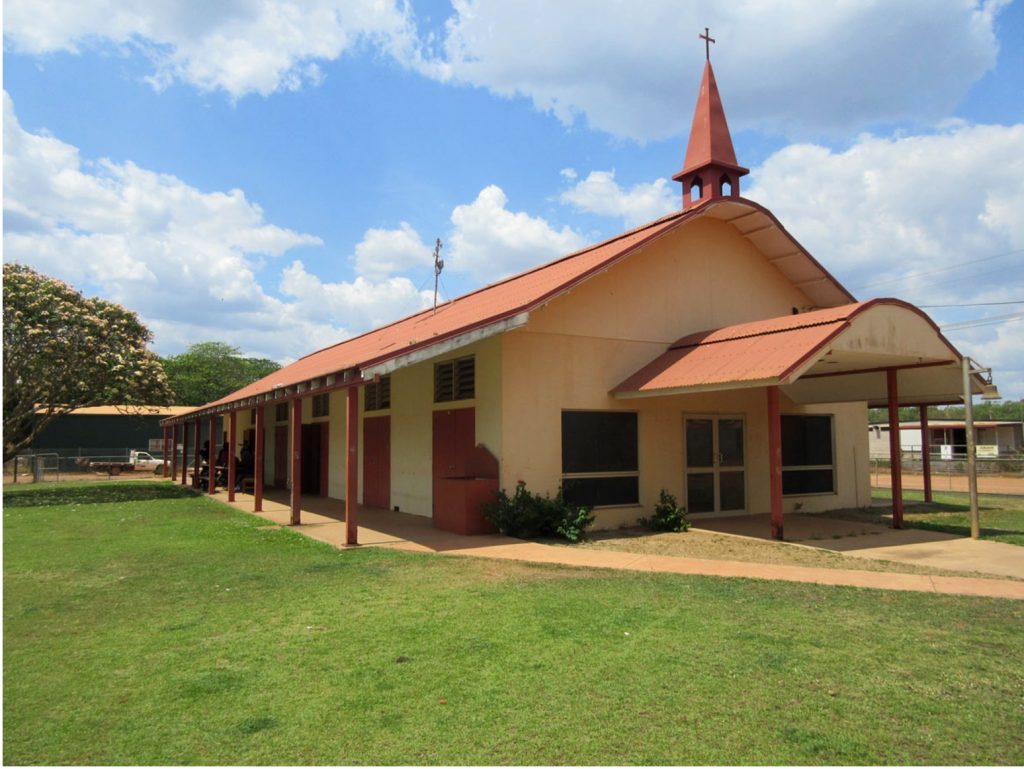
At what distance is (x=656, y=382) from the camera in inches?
498

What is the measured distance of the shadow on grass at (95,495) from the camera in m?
20.3

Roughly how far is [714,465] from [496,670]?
34.3 ft

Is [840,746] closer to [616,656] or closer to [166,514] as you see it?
[616,656]

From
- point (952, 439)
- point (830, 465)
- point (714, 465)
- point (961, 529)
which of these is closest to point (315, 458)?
point (714, 465)

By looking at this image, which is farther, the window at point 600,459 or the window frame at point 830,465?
the window frame at point 830,465

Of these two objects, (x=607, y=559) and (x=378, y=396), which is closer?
(x=607, y=559)

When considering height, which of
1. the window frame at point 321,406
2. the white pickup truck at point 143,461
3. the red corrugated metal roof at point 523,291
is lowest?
the white pickup truck at point 143,461

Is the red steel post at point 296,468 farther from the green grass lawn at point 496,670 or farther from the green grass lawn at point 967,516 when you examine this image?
the green grass lawn at point 967,516

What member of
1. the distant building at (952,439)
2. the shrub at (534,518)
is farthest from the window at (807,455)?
the distant building at (952,439)

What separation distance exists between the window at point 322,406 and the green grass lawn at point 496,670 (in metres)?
11.6

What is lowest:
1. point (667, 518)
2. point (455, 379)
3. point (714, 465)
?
point (667, 518)

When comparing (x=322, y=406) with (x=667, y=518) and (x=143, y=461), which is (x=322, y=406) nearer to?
(x=667, y=518)

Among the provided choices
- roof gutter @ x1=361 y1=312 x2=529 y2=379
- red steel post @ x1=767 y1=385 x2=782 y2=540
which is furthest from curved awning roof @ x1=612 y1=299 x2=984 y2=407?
roof gutter @ x1=361 y1=312 x2=529 y2=379

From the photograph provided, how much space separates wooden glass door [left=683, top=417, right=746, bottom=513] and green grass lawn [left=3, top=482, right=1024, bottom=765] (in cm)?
612
